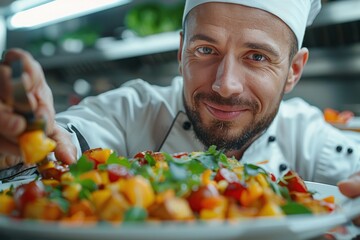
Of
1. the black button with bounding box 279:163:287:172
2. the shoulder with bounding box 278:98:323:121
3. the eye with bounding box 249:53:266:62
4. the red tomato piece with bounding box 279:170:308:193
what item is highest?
the eye with bounding box 249:53:266:62

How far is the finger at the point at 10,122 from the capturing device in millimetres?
701

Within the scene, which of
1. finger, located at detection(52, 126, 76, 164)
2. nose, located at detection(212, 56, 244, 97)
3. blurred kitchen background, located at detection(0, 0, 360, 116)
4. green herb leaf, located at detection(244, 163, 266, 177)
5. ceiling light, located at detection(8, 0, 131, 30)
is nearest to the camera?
green herb leaf, located at detection(244, 163, 266, 177)

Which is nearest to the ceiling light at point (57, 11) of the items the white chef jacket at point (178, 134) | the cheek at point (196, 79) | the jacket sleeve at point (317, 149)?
the white chef jacket at point (178, 134)

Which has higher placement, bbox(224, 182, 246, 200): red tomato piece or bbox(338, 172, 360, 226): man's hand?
bbox(224, 182, 246, 200): red tomato piece

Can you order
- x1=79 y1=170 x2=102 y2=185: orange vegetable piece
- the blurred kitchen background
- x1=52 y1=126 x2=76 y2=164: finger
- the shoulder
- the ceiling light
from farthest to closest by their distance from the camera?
the ceiling light → the blurred kitchen background → the shoulder → x1=52 y1=126 x2=76 y2=164: finger → x1=79 y1=170 x2=102 y2=185: orange vegetable piece

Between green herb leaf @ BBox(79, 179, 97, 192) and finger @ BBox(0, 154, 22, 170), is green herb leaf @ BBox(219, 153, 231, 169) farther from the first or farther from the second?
finger @ BBox(0, 154, 22, 170)

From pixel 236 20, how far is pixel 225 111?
0.92ft

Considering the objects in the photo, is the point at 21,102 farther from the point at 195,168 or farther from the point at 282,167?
the point at 282,167

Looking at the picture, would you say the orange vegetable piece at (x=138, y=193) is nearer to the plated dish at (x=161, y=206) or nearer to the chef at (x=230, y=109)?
the plated dish at (x=161, y=206)

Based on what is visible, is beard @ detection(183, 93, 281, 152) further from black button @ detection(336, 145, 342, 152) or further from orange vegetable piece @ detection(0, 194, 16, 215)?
orange vegetable piece @ detection(0, 194, 16, 215)

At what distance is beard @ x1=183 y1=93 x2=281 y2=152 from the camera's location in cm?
142

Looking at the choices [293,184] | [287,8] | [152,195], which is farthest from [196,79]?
[152,195]

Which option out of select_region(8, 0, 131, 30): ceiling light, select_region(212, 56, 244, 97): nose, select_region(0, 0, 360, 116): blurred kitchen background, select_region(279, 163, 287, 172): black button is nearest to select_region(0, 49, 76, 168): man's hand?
select_region(212, 56, 244, 97): nose

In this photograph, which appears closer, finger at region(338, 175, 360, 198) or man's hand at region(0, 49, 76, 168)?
man's hand at region(0, 49, 76, 168)
